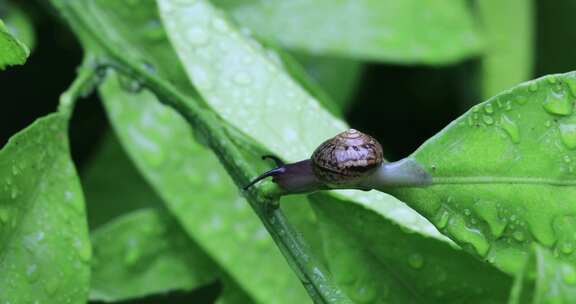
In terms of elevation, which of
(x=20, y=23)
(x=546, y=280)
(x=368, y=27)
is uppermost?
(x=20, y=23)

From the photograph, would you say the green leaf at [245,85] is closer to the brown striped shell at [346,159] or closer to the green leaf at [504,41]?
the brown striped shell at [346,159]

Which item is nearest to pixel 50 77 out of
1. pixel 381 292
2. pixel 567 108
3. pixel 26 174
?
pixel 26 174

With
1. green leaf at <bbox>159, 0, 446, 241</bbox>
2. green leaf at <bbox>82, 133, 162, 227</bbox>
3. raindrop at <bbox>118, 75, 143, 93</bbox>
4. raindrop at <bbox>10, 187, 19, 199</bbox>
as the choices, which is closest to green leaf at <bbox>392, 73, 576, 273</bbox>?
green leaf at <bbox>159, 0, 446, 241</bbox>

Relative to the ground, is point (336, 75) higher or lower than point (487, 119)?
lower

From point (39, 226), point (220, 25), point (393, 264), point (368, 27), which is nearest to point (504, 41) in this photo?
point (368, 27)

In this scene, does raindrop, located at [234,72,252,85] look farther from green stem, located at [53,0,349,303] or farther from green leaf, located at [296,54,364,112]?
green leaf, located at [296,54,364,112]

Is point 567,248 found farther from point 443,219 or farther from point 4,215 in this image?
point 4,215
